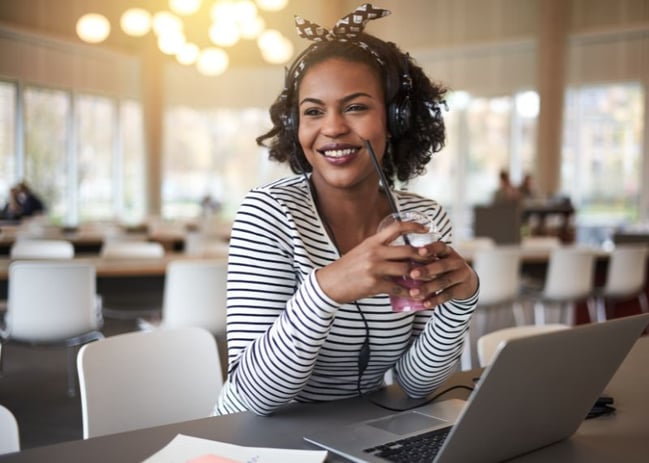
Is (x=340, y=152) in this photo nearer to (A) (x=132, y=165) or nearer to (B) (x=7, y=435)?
(B) (x=7, y=435)

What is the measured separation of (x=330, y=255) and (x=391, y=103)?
37 cm

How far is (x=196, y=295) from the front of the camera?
367cm

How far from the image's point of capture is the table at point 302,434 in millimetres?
1115

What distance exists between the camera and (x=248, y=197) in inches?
59.2

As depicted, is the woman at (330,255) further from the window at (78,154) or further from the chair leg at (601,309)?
the window at (78,154)

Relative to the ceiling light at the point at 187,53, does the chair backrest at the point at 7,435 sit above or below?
below

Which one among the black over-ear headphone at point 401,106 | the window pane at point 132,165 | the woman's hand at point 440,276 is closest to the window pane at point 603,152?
the window pane at point 132,165

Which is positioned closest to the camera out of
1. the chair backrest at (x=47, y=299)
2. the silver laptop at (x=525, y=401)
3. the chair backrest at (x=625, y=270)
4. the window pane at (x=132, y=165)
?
the silver laptop at (x=525, y=401)

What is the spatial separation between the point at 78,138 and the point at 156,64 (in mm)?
1892

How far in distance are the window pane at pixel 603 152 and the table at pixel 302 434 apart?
10194 millimetres

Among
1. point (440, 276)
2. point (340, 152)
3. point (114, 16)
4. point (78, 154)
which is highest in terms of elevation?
point (114, 16)

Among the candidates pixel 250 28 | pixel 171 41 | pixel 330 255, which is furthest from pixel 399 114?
pixel 171 41

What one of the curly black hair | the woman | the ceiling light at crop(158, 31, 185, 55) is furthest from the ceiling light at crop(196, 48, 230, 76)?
the woman

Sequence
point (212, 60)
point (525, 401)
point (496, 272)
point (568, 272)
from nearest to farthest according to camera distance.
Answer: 1. point (525, 401)
2. point (496, 272)
3. point (568, 272)
4. point (212, 60)
